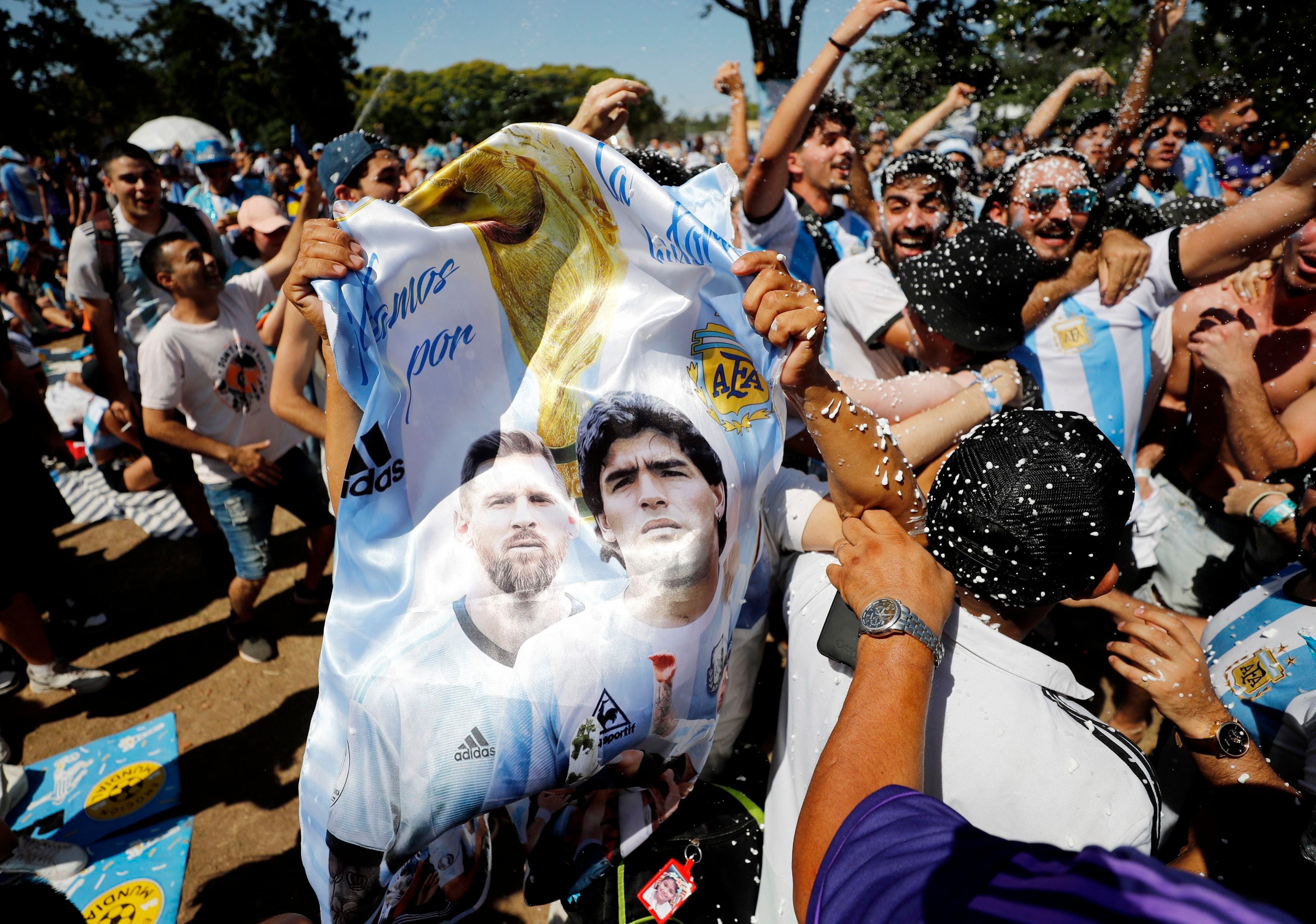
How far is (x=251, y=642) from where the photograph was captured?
11.7ft

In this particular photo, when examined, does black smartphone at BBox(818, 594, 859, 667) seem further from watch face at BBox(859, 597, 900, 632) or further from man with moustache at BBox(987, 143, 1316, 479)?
man with moustache at BBox(987, 143, 1316, 479)

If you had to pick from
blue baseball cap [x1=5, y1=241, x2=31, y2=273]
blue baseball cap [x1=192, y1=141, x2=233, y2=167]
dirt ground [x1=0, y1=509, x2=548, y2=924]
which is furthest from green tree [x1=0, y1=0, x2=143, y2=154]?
dirt ground [x1=0, y1=509, x2=548, y2=924]

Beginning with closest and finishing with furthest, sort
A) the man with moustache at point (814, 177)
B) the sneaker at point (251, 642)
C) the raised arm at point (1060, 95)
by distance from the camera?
the man with moustache at point (814, 177) < the sneaker at point (251, 642) < the raised arm at point (1060, 95)

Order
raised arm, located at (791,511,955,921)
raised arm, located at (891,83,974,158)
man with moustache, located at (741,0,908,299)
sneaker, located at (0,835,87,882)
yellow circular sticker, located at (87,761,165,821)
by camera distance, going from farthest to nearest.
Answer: raised arm, located at (891,83,974,158) < yellow circular sticker, located at (87,761,165,821) < man with moustache, located at (741,0,908,299) < sneaker, located at (0,835,87,882) < raised arm, located at (791,511,955,921)

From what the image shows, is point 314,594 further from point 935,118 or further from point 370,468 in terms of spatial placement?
point 935,118

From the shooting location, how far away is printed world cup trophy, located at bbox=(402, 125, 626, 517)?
138 cm

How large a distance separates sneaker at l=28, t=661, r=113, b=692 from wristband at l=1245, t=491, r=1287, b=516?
4796mm

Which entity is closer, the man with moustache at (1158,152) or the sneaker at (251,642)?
the sneaker at (251,642)

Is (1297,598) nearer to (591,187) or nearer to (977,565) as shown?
(977,565)

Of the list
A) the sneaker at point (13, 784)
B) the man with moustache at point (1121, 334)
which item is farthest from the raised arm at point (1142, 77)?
the sneaker at point (13, 784)

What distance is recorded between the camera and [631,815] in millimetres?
1517

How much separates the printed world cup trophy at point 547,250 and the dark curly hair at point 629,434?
0.8 inches

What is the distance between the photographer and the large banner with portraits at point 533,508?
3.96 ft

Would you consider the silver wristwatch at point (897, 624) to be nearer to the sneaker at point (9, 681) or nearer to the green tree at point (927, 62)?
the sneaker at point (9, 681)
